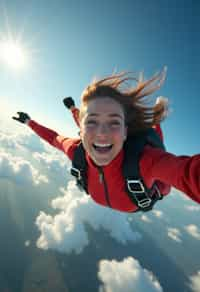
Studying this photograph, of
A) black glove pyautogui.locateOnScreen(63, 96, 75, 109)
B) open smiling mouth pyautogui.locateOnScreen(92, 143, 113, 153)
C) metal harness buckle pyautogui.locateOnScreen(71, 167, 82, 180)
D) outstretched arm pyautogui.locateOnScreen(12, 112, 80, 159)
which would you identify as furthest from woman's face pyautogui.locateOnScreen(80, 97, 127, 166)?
black glove pyautogui.locateOnScreen(63, 96, 75, 109)

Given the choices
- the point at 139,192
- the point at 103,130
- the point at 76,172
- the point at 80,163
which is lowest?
the point at 139,192

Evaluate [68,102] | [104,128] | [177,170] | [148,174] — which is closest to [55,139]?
[68,102]

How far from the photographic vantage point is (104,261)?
16625 cm

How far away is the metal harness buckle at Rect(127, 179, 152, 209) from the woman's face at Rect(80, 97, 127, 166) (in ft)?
1.49

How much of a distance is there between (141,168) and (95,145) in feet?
2.32

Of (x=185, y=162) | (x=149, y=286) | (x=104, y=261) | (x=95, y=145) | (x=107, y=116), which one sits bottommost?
(x=149, y=286)

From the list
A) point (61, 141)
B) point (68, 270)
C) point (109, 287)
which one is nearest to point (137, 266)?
point (109, 287)

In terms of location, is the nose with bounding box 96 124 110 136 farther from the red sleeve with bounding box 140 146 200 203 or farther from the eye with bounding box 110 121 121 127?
the red sleeve with bounding box 140 146 200 203

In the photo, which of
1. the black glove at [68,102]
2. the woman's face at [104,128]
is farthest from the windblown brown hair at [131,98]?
the black glove at [68,102]

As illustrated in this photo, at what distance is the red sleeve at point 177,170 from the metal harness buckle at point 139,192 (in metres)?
0.21

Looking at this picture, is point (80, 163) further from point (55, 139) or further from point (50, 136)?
point (50, 136)

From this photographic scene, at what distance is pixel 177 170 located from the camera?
1.50 m

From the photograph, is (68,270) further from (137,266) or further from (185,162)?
(185,162)

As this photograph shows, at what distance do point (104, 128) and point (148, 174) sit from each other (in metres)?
0.77
